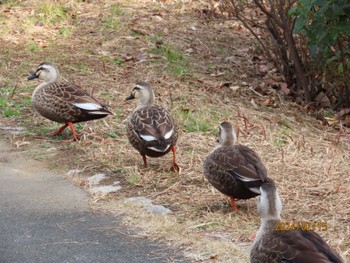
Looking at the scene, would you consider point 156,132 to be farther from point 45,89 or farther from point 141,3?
point 141,3

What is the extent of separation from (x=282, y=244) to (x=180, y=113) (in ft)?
16.2

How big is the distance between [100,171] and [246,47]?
5.66 meters

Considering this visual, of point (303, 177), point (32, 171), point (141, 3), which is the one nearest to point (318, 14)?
point (303, 177)

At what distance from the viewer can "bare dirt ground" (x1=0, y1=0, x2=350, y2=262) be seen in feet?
21.3

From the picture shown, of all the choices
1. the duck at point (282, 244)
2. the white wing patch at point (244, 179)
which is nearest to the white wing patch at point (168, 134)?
the white wing patch at point (244, 179)

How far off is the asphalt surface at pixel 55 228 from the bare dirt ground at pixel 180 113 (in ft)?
0.66

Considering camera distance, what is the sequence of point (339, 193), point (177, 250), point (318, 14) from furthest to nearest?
1. point (318, 14)
2. point (339, 193)
3. point (177, 250)

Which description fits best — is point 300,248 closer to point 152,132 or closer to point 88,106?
point 152,132

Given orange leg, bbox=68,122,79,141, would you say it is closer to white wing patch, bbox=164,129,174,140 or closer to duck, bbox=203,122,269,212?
white wing patch, bbox=164,129,174,140

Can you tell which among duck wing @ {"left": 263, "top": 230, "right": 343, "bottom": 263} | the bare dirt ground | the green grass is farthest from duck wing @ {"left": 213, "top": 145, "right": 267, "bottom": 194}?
the green grass

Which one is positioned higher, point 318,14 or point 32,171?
point 318,14

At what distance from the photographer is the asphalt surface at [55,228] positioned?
5832mm

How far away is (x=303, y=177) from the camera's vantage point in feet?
24.4

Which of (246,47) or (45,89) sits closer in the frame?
(45,89)
